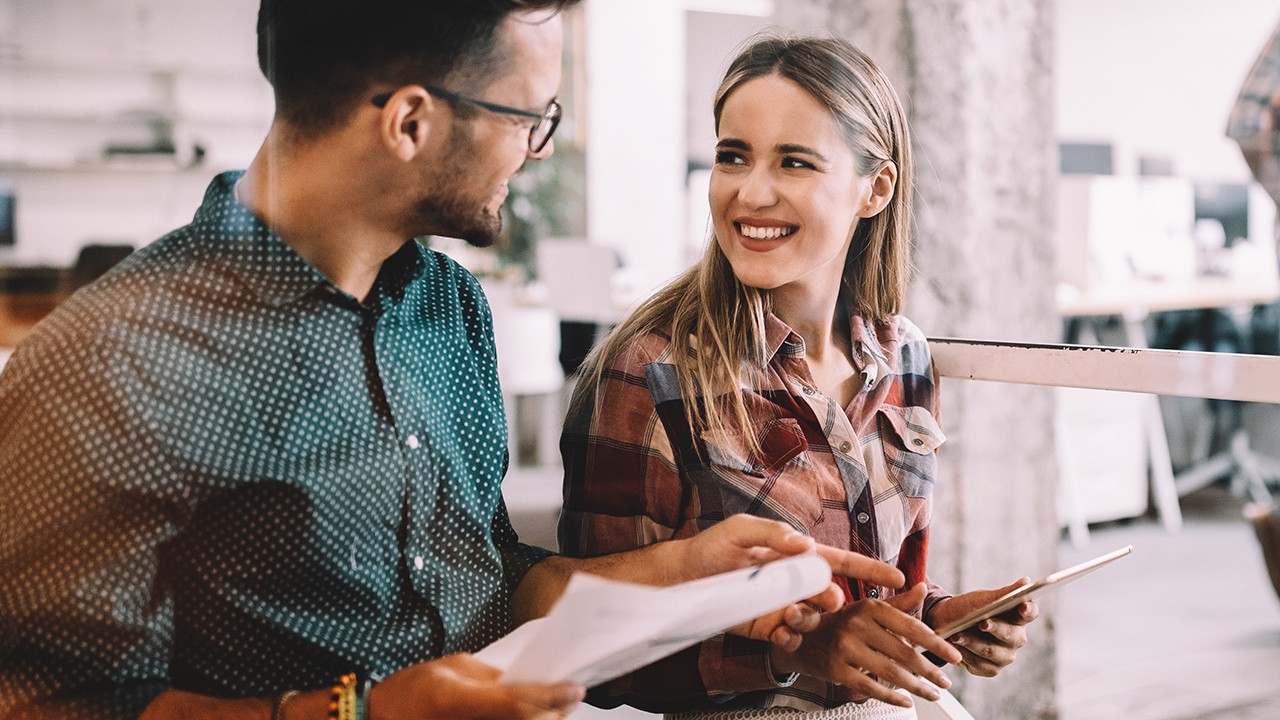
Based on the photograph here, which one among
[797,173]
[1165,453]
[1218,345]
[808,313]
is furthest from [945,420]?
[1218,345]

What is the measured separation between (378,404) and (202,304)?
0.16 m

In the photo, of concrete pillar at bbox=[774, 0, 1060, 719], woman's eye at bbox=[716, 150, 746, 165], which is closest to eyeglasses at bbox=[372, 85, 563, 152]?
woman's eye at bbox=[716, 150, 746, 165]

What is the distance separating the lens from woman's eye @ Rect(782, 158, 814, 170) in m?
1.03

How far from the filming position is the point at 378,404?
87cm

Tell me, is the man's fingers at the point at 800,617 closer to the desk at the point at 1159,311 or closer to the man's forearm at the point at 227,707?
the man's forearm at the point at 227,707

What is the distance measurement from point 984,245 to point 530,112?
1416 millimetres

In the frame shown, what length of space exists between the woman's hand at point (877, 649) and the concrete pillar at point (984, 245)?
102cm

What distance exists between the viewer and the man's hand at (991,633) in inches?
41.2

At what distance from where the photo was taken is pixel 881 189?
117cm

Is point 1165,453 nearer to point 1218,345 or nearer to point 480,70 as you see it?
point 1218,345

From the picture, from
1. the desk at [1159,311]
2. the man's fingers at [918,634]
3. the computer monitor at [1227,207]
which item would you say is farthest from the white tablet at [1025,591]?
the computer monitor at [1227,207]

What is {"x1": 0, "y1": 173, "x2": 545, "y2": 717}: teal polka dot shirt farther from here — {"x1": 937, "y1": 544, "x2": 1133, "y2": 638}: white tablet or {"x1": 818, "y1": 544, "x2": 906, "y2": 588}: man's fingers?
{"x1": 937, "y1": 544, "x2": 1133, "y2": 638}: white tablet

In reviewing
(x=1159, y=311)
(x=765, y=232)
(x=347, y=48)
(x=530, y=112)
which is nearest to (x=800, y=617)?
(x=765, y=232)

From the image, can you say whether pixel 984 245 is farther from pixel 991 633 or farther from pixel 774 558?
pixel 774 558
